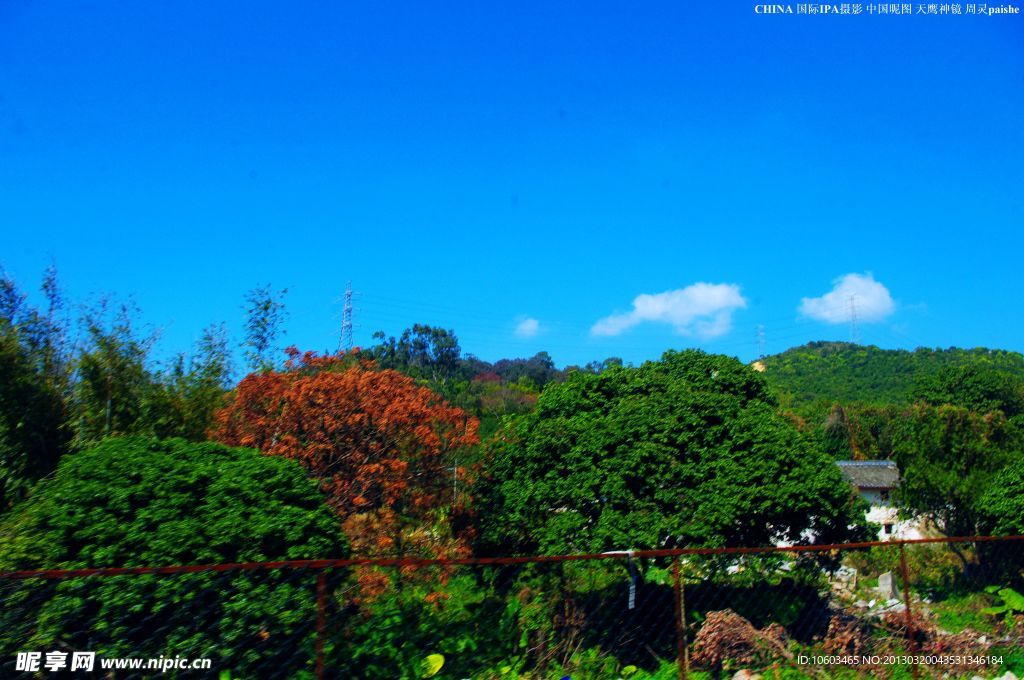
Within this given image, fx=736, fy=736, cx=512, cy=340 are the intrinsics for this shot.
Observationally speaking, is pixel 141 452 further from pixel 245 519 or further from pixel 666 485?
pixel 666 485

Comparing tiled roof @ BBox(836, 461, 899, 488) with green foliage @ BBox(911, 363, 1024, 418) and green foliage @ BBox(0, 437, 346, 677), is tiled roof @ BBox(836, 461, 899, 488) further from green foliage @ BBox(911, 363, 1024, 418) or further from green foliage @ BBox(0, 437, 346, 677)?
green foliage @ BBox(0, 437, 346, 677)

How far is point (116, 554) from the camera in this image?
5.14m

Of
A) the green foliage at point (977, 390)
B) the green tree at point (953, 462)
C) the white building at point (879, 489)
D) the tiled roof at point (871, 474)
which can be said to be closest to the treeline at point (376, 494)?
the green tree at point (953, 462)

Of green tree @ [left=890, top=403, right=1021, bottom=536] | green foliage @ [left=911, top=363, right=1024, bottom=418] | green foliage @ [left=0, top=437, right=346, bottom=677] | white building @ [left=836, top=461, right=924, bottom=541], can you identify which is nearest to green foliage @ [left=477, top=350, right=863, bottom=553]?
green foliage @ [left=0, top=437, right=346, bottom=677]

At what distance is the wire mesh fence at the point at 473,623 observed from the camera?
4270 millimetres

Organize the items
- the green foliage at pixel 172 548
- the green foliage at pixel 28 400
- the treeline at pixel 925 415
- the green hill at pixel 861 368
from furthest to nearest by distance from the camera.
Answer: the green hill at pixel 861 368
the treeline at pixel 925 415
the green foliage at pixel 28 400
the green foliage at pixel 172 548

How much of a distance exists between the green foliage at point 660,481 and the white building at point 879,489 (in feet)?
53.5

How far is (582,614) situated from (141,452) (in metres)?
4.01

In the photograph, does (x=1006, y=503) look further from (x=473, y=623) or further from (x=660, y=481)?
(x=473, y=623)

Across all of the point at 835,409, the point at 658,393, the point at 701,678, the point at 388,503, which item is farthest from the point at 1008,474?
the point at 835,409

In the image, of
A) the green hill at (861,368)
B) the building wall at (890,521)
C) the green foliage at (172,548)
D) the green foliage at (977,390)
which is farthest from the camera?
the green hill at (861,368)

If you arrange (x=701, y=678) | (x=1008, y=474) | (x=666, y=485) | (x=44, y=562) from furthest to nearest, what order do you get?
1. (x=1008, y=474)
2. (x=666, y=485)
3. (x=701, y=678)
4. (x=44, y=562)

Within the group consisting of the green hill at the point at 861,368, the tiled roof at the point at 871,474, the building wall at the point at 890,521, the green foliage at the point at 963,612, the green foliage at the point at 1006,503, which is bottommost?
the green foliage at the point at 963,612

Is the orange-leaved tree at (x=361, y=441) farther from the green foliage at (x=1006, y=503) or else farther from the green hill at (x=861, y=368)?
the green hill at (x=861, y=368)
